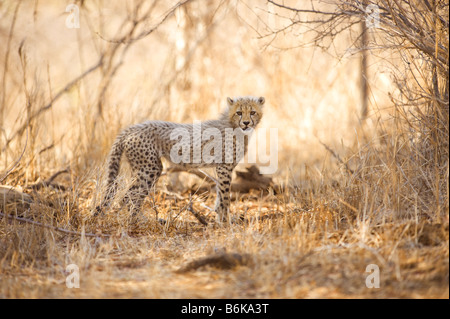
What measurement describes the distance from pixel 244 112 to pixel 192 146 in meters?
0.72

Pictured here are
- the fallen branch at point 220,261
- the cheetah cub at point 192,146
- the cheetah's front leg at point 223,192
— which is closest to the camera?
the fallen branch at point 220,261

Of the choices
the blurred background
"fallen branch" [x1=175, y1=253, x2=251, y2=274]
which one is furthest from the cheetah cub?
"fallen branch" [x1=175, y1=253, x2=251, y2=274]

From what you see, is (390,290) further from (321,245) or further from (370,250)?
(321,245)

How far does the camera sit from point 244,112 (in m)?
5.55

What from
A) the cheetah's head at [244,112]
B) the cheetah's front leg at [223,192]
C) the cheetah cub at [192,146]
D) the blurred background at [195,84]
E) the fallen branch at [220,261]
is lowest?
the fallen branch at [220,261]

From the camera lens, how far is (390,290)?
2.90m

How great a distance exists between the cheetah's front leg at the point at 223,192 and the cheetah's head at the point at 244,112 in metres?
0.51

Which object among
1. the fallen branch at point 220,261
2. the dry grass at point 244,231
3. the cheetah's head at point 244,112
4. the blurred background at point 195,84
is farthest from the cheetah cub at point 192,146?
the fallen branch at point 220,261

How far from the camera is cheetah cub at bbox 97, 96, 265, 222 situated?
5.42 metres

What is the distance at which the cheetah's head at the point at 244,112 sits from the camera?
5.54 m

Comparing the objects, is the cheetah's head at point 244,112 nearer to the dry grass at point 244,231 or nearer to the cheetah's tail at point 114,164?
the dry grass at point 244,231

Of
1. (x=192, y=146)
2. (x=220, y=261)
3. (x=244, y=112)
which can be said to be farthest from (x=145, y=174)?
(x=220, y=261)

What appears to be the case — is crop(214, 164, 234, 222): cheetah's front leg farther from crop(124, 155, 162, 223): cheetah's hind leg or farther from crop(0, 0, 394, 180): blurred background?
crop(0, 0, 394, 180): blurred background

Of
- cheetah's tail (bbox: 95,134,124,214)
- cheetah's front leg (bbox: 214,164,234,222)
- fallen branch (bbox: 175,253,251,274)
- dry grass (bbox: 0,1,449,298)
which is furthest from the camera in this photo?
cheetah's front leg (bbox: 214,164,234,222)
